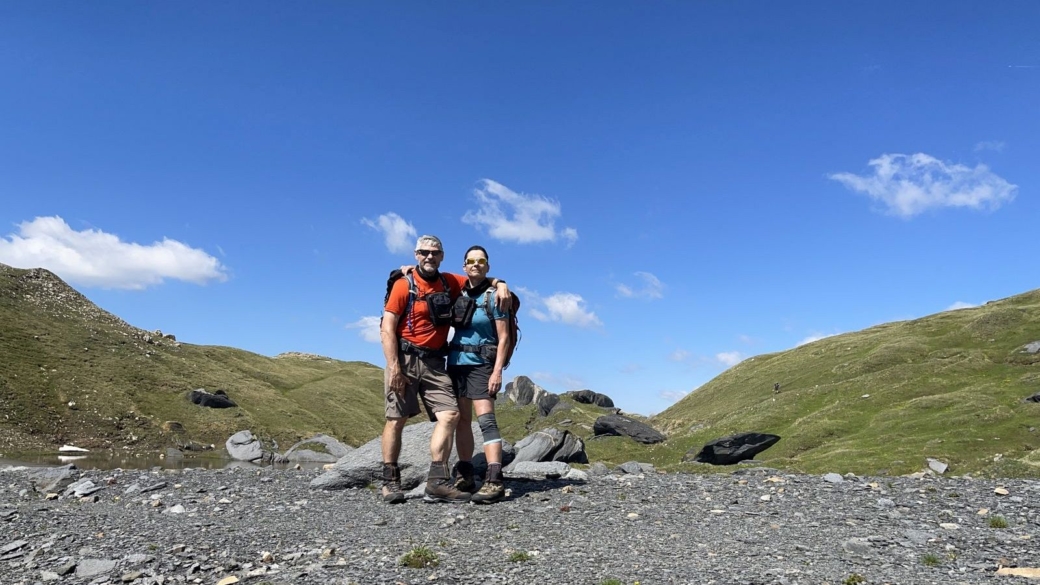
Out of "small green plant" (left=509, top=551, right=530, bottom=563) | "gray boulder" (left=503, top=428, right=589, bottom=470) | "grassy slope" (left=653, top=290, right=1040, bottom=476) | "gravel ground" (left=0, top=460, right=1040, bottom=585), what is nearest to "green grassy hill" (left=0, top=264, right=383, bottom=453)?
"gray boulder" (left=503, top=428, right=589, bottom=470)

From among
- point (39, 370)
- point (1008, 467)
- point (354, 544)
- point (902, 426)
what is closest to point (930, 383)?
point (902, 426)

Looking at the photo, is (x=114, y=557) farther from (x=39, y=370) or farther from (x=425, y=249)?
(x=39, y=370)

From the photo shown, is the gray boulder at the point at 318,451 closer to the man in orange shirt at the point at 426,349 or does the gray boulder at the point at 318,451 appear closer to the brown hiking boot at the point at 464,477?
the brown hiking boot at the point at 464,477

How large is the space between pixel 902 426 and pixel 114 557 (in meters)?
70.2

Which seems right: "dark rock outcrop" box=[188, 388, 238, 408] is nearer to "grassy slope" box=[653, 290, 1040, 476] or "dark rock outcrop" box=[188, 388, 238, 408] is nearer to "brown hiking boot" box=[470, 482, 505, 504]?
"grassy slope" box=[653, 290, 1040, 476]

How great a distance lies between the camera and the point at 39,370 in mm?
80500

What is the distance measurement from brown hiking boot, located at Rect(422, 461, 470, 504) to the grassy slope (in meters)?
24.6

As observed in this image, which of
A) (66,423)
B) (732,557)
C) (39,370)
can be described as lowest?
(732,557)

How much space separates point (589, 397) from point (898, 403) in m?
71.2

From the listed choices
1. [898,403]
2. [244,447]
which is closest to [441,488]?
[244,447]

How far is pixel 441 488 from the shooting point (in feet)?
43.6

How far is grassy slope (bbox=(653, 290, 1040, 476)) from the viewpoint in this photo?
51719mm

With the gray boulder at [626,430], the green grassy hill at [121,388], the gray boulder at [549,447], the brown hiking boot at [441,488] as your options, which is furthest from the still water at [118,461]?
the gray boulder at [626,430]

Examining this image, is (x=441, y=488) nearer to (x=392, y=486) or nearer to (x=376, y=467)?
(x=392, y=486)
